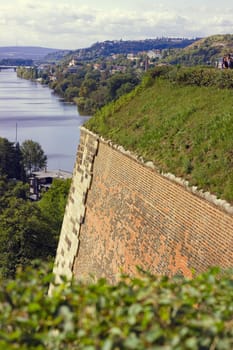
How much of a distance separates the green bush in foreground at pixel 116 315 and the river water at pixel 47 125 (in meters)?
43.8

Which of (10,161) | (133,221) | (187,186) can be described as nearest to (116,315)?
(187,186)

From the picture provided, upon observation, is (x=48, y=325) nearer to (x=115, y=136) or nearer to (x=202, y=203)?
(x=202, y=203)

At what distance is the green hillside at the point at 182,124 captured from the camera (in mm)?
7504

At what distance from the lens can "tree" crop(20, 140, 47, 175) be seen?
147 feet

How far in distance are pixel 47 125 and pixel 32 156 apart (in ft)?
79.3

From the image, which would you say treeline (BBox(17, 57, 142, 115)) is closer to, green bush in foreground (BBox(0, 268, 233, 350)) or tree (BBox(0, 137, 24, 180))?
tree (BBox(0, 137, 24, 180))

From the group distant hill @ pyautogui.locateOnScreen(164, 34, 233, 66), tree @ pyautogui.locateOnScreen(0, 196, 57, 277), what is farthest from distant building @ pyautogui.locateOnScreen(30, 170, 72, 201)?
distant hill @ pyautogui.locateOnScreen(164, 34, 233, 66)

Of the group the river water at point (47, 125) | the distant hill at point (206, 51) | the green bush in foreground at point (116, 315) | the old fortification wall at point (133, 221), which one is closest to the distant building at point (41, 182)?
the river water at point (47, 125)

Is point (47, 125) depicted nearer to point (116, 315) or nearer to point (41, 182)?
point (41, 182)

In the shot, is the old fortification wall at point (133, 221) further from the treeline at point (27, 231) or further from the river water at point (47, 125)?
the river water at point (47, 125)

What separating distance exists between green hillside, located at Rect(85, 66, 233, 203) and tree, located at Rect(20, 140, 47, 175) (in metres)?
33.0

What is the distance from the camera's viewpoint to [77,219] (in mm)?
11289

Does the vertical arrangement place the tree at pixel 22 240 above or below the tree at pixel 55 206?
above

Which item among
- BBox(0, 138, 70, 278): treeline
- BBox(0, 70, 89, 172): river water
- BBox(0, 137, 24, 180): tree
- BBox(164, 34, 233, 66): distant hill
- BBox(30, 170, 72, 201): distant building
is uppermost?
BBox(164, 34, 233, 66): distant hill
